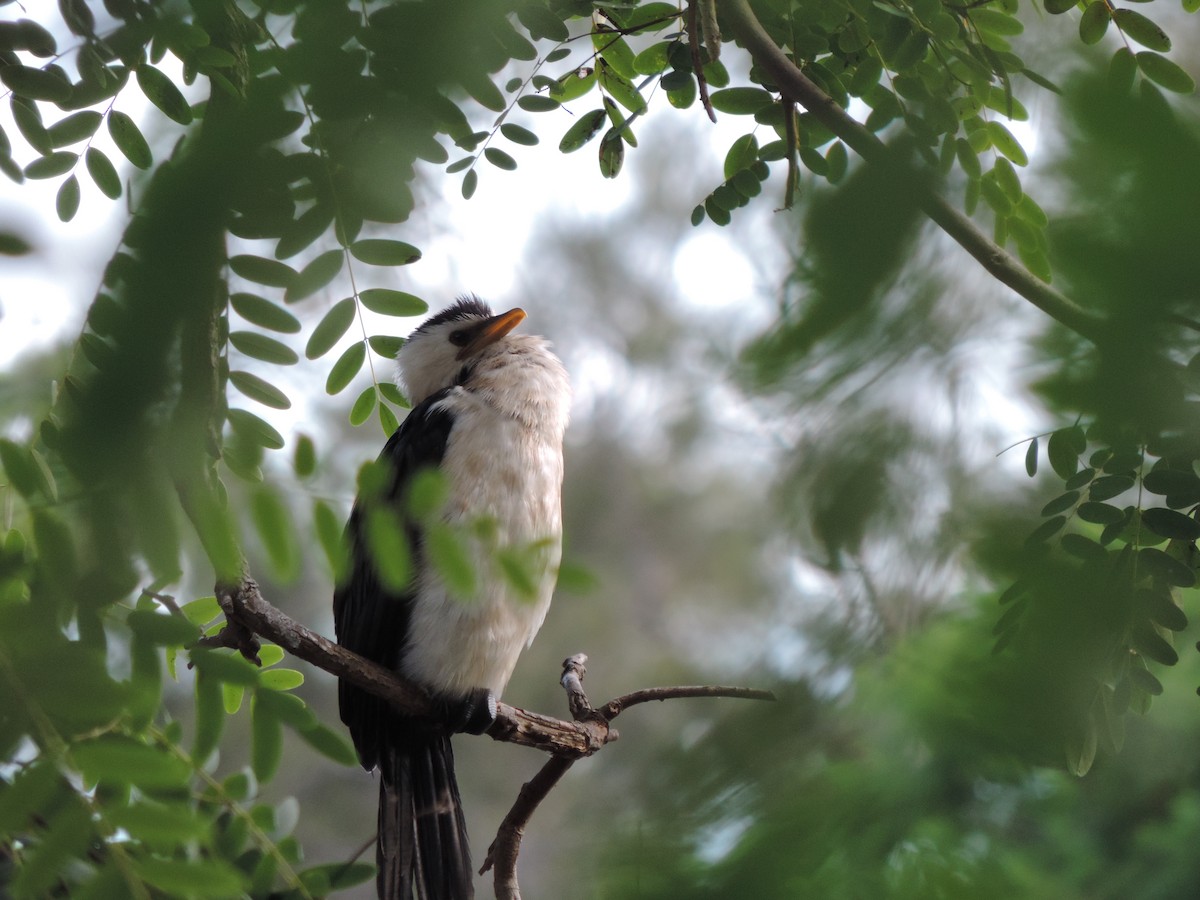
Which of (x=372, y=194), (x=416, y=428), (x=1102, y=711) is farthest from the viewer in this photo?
(x=416, y=428)

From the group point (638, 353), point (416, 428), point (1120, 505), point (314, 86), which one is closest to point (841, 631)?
point (314, 86)

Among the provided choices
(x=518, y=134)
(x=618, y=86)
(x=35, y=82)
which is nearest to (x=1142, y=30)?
(x=618, y=86)

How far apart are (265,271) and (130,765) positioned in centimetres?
48

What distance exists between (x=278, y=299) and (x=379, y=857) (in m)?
1.40

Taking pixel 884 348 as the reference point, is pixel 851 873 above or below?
below

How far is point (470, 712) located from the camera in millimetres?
2268

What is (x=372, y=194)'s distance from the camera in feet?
1.48

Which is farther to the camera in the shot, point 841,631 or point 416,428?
point 416,428

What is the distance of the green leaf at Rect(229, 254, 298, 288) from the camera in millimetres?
860

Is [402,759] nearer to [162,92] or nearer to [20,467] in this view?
[162,92]

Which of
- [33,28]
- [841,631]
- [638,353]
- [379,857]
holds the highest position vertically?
[638,353]

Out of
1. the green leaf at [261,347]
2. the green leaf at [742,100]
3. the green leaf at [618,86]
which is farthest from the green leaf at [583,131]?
the green leaf at [261,347]

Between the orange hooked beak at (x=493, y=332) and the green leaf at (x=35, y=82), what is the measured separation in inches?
75.4

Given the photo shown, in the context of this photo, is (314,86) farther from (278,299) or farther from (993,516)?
(278,299)
